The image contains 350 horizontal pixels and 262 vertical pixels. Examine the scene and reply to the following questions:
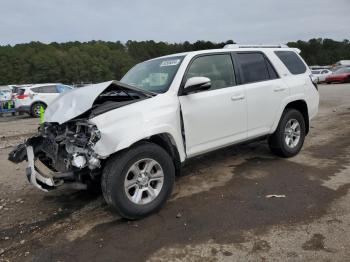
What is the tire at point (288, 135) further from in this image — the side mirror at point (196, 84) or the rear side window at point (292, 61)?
the side mirror at point (196, 84)

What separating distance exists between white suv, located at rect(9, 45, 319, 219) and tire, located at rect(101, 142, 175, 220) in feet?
0.03

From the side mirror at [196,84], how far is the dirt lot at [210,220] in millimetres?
1358

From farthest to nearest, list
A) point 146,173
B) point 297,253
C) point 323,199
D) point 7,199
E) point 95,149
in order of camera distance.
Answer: point 7,199, point 323,199, point 146,173, point 95,149, point 297,253

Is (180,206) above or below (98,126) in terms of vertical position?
below

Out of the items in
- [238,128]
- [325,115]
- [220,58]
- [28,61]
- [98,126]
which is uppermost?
[28,61]

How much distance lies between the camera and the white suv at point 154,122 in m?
3.83

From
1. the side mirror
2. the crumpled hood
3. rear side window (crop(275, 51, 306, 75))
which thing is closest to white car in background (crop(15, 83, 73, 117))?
rear side window (crop(275, 51, 306, 75))

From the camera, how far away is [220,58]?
525 centimetres

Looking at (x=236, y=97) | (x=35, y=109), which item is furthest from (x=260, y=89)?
(x=35, y=109)

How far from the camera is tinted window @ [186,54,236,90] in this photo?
4930 millimetres

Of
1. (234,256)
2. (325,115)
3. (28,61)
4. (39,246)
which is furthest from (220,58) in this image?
(28,61)

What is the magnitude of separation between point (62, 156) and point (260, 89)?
3011 millimetres

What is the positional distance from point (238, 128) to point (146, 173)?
5.60ft

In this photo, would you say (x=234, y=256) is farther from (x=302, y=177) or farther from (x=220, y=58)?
(x=220, y=58)
